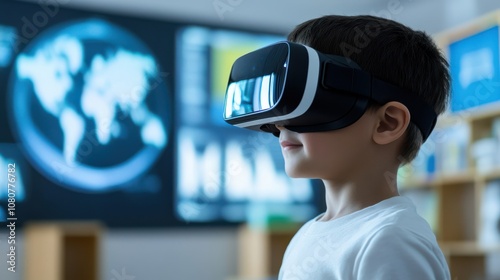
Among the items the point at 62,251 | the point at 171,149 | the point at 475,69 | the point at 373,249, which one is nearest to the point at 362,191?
the point at 373,249

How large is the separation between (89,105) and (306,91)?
4209mm

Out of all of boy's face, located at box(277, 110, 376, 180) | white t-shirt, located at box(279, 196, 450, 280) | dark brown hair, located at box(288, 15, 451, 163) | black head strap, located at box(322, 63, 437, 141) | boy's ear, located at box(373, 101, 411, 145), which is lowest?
white t-shirt, located at box(279, 196, 450, 280)

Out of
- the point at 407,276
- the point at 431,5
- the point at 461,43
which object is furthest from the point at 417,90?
the point at 431,5

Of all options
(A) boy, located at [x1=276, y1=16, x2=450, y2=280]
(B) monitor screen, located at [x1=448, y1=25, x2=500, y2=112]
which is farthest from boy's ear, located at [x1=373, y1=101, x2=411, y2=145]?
(B) monitor screen, located at [x1=448, y1=25, x2=500, y2=112]

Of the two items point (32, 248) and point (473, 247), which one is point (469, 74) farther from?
point (32, 248)

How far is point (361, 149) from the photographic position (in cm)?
107

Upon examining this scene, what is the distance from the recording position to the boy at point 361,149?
101cm

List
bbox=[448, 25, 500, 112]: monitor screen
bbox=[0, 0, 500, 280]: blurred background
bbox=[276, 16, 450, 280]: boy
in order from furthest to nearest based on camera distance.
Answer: bbox=[0, 0, 500, 280]: blurred background
bbox=[448, 25, 500, 112]: monitor screen
bbox=[276, 16, 450, 280]: boy

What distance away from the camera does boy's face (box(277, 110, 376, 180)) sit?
1.05 meters

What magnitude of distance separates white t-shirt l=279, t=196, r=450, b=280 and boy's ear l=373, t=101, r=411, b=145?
9cm

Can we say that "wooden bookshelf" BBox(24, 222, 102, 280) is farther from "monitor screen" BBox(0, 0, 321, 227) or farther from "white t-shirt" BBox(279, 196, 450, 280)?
"white t-shirt" BBox(279, 196, 450, 280)

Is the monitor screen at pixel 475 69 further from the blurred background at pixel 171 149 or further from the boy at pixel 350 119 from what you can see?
the boy at pixel 350 119

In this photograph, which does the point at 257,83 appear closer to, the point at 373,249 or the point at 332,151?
the point at 332,151

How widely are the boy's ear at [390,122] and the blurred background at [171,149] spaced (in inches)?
131
